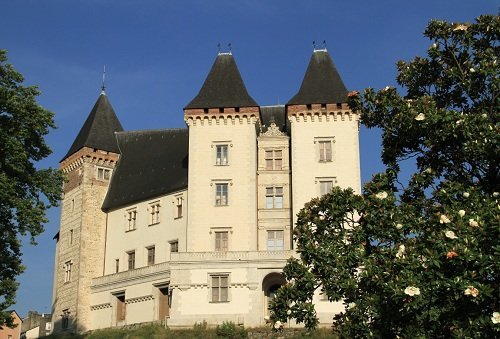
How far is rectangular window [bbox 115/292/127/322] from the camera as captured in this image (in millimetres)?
49656

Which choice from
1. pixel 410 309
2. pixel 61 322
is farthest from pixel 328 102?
pixel 410 309

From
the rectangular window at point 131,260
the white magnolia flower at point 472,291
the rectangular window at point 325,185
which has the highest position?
the rectangular window at point 325,185

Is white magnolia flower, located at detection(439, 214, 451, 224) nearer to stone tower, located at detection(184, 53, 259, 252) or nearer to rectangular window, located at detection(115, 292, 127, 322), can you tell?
stone tower, located at detection(184, 53, 259, 252)

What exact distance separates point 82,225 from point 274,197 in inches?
548

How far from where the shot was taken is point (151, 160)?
175 ft

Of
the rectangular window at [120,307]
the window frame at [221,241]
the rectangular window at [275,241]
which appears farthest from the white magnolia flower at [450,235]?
the rectangular window at [120,307]

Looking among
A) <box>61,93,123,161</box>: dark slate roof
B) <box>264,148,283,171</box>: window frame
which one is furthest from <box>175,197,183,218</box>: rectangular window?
<box>61,93,123,161</box>: dark slate roof

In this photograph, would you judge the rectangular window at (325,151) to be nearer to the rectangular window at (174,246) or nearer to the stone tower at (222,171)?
the stone tower at (222,171)

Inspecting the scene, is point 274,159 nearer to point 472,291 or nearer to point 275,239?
point 275,239

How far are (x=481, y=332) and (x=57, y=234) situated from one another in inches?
1917

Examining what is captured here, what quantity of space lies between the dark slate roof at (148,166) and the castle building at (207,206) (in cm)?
10

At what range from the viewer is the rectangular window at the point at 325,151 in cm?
4719

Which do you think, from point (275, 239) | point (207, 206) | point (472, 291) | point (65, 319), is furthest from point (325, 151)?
point (472, 291)

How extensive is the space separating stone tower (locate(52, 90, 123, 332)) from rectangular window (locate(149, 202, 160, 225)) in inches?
175
